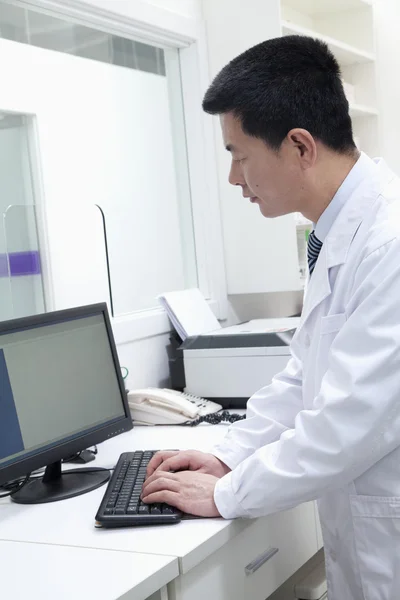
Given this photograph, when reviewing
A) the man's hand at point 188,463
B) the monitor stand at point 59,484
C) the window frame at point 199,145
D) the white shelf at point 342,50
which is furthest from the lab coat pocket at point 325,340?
the white shelf at point 342,50

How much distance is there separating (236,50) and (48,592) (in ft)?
6.93

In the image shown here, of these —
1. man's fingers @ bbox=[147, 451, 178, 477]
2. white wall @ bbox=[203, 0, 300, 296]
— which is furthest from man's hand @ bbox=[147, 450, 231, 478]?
white wall @ bbox=[203, 0, 300, 296]

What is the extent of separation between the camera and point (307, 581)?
174 centimetres

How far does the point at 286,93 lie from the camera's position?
135 cm

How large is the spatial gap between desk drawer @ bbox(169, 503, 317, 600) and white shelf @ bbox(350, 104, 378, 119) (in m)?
1.82

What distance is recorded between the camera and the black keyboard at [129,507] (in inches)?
52.6

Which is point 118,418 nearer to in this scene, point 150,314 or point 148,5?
point 150,314

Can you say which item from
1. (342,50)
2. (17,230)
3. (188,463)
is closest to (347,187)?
(188,463)

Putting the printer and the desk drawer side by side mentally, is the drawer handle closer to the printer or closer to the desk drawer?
the desk drawer

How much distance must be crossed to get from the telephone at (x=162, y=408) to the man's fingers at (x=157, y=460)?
54 centimetres

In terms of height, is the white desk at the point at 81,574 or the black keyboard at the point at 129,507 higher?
the black keyboard at the point at 129,507

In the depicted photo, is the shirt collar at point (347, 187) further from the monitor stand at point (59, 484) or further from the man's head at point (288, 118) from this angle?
the monitor stand at point (59, 484)

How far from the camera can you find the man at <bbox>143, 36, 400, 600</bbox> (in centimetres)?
121

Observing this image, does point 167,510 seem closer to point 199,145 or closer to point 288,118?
point 288,118
